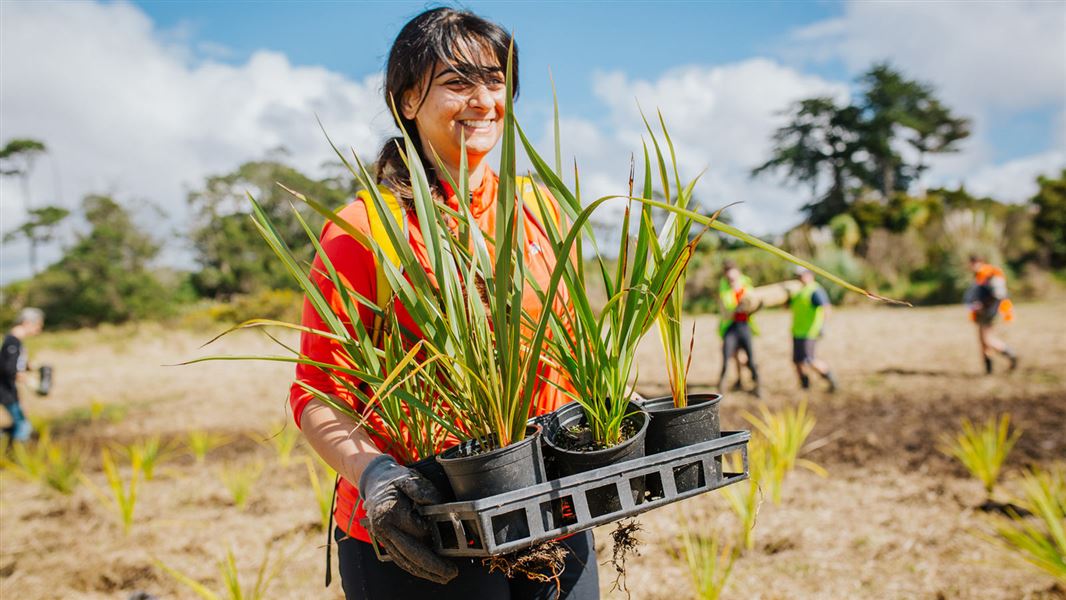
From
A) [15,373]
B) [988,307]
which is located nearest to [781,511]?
[988,307]

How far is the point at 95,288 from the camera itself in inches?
1062

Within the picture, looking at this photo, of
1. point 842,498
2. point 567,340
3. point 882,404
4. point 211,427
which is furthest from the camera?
point 211,427

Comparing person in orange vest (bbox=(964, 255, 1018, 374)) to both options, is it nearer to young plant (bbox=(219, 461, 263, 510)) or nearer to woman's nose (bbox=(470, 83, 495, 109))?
young plant (bbox=(219, 461, 263, 510))

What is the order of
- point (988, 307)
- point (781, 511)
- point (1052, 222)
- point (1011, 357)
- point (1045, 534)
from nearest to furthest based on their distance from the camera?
→ point (1045, 534) < point (781, 511) < point (1011, 357) < point (988, 307) < point (1052, 222)

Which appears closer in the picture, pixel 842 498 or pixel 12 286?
pixel 842 498

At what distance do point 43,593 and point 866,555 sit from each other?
3.93 m

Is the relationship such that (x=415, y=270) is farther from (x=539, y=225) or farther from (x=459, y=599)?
(x=459, y=599)

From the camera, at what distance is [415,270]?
0.97m

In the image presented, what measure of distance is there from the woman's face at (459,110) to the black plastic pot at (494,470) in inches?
22.3

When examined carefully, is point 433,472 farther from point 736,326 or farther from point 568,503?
point 736,326

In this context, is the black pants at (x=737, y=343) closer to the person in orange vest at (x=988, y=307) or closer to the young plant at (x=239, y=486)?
the person in orange vest at (x=988, y=307)

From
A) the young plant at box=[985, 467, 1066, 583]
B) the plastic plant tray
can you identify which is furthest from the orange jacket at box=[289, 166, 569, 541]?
the young plant at box=[985, 467, 1066, 583]

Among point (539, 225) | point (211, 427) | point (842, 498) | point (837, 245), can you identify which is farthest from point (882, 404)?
point (837, 245)

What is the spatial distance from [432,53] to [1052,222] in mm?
21275
